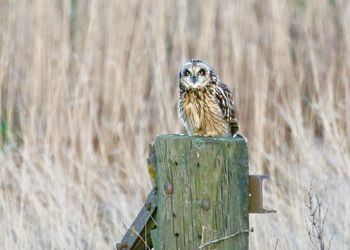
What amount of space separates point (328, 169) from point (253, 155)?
0.62 metres

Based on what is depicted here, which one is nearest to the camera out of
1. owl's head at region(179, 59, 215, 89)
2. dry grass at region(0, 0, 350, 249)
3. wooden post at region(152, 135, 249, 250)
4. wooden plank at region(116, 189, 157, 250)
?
wooden post at region(152, 135, 249, 250)

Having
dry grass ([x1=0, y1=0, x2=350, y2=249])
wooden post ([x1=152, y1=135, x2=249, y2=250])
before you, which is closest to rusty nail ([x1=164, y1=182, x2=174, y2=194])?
wooden post ([x1=152, y1=135, x2=249, y2=250])

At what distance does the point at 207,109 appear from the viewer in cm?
346

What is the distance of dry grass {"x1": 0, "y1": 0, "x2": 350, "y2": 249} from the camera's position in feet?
17.3

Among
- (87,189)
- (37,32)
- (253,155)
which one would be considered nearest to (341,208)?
(253,155)

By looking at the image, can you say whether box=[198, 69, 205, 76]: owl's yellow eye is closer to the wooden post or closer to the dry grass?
the wooden post

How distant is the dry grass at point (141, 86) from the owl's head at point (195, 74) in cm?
168

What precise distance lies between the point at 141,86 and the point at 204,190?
3612 mm

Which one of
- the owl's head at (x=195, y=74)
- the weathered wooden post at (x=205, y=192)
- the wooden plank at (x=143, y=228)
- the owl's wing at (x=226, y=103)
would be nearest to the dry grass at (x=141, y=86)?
the owl's wing at (x=226, y=103)

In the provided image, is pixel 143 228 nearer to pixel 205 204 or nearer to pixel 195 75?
pixel 205 204

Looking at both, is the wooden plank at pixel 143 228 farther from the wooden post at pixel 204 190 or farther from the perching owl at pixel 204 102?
the perching owl at pixel 204 102

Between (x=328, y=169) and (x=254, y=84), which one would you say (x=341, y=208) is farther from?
(x=254, y=84)

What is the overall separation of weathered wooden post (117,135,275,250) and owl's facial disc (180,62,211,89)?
88 cm

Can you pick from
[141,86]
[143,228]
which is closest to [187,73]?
[143,228]
